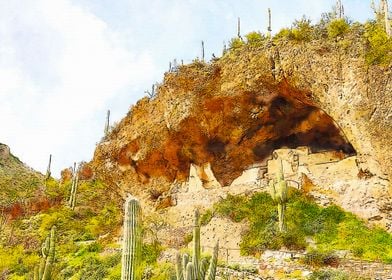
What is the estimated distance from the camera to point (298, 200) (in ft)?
68.5

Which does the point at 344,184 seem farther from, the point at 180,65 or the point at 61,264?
the point at 61,264

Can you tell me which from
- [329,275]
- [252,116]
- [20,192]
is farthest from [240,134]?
[20,192]

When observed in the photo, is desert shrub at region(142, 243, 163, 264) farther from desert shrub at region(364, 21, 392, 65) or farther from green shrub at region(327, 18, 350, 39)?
green shrub at region(327, 18, 350, 39)

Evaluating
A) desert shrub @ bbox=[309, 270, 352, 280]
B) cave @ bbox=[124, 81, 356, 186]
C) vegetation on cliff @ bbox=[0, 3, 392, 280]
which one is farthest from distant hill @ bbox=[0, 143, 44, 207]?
desert shrub @ bbox=[309, 270, 352, 280]

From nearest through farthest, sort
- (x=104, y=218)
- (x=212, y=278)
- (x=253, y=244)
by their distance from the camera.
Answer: (x=212, y=278) → (x=253, y=244) → (x=104, y=218)

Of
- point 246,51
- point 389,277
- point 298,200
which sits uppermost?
point 246,51

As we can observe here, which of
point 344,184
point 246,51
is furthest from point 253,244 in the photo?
point 246,51

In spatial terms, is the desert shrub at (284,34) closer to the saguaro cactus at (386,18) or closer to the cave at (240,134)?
the cave at (240,134)

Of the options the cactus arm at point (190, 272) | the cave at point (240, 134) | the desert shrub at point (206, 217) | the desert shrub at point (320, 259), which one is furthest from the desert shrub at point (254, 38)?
the cactus arm at point (190, 272)

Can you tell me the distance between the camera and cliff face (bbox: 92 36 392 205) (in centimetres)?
2030

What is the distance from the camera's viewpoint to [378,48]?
809 inches

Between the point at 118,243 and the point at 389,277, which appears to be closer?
the point at 389,277

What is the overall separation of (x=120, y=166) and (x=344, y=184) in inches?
534

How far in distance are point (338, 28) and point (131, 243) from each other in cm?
1694
